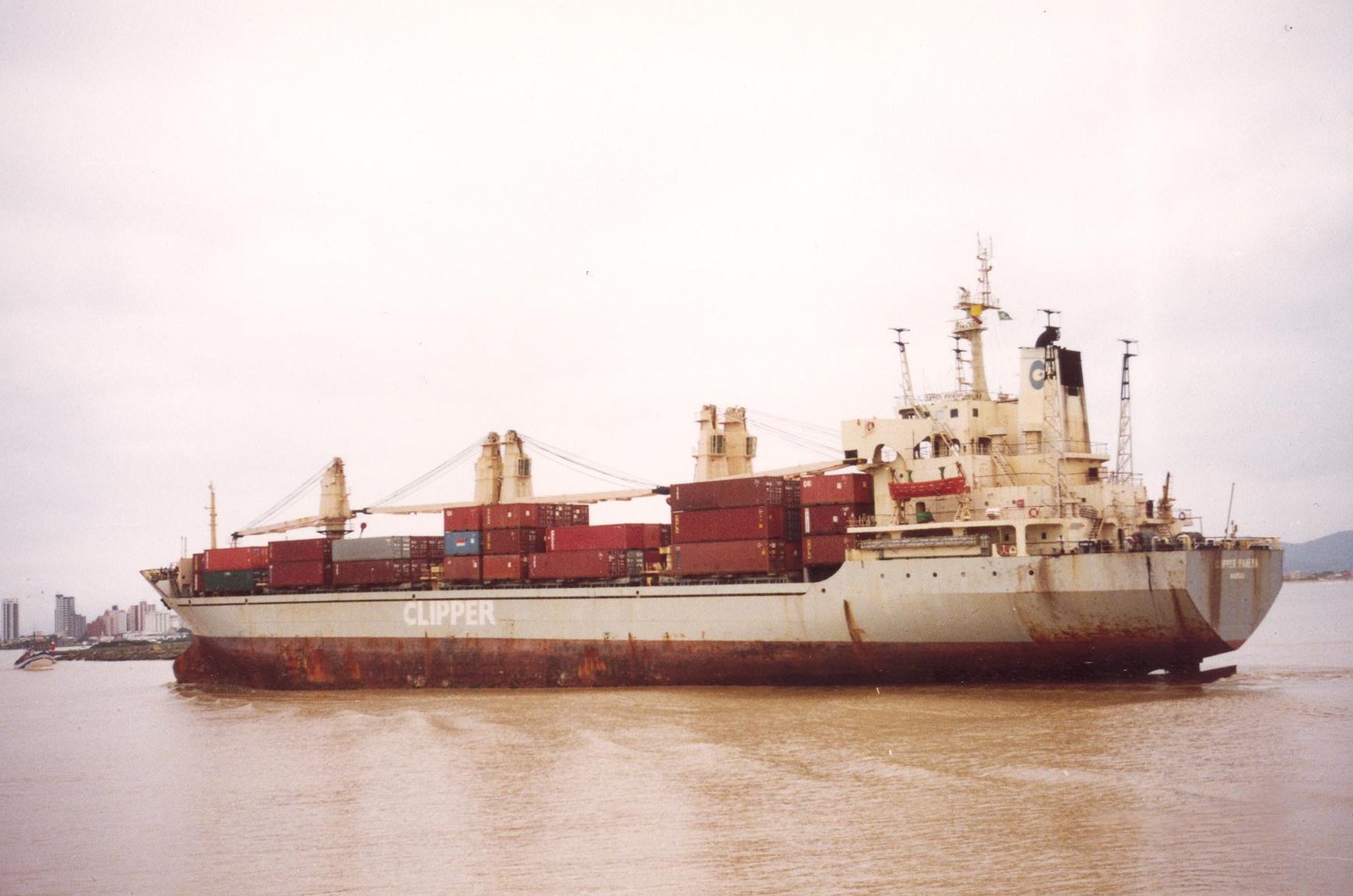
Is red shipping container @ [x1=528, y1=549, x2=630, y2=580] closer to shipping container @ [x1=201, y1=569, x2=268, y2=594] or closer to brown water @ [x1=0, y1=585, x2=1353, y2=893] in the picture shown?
brown water @ [x1=0, y1=585, x2=1353, y2=893]

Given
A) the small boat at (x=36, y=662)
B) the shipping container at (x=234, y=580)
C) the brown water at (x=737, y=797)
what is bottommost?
the small boat at (x=36, y=662)

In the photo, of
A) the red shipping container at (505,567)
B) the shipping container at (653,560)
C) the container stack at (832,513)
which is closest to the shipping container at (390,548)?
the red shipping container at (505,567)

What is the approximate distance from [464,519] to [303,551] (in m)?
8.94

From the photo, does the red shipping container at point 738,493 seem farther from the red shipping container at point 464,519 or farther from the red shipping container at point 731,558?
the red shipping container at point 464,519

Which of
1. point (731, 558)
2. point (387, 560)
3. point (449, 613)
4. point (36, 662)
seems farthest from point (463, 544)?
point (36, 662)

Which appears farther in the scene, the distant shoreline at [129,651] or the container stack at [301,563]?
the distant shoreline at [129,651]

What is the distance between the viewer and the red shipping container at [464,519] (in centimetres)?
4328

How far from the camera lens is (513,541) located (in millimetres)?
42250

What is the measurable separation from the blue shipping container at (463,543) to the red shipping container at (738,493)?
8.95m

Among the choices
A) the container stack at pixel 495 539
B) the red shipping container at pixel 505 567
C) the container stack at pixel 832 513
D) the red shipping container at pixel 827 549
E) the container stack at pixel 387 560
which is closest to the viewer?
the red shipping container at pixel 827 549

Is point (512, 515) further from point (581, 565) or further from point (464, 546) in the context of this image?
point (581, 565)

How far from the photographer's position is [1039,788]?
19953mm

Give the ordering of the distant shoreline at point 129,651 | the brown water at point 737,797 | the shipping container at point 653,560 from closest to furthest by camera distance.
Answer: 1. the brown water at point 737,797
2. the shipping container at point 653,560
3. the distant shoreline at point 129,651

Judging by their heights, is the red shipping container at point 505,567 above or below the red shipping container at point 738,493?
below
